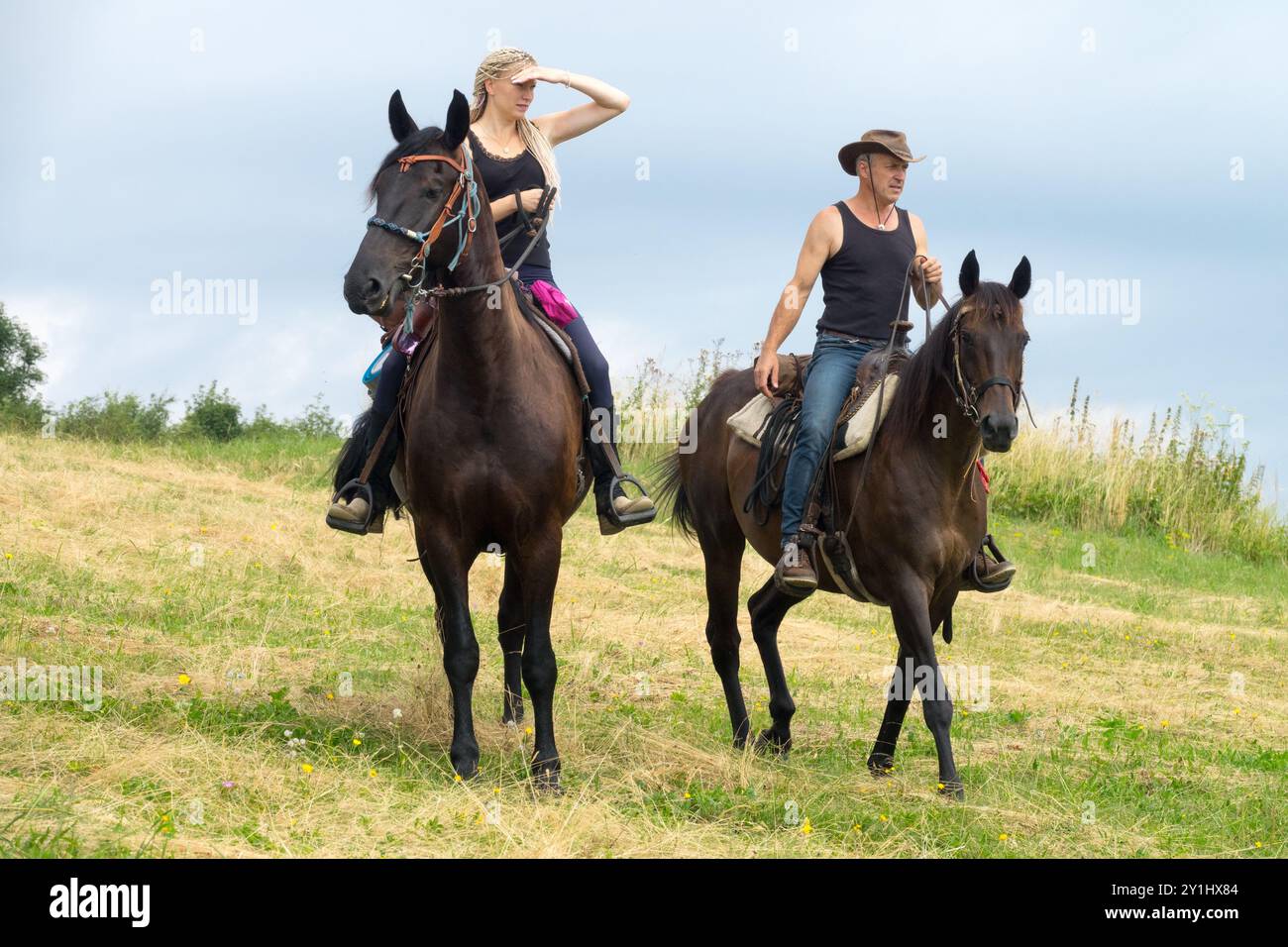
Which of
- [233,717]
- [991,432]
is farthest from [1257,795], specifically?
[233,717]

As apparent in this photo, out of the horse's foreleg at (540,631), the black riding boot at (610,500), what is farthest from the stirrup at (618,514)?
the horse's foreleg at (540,631)

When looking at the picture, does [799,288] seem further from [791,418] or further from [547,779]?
[547,779]

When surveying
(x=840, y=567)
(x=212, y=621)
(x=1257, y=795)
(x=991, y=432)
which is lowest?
(x=1257, y=795)

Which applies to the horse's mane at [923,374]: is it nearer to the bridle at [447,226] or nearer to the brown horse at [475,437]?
the brown horse at [475,437]

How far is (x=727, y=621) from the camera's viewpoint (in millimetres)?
8156

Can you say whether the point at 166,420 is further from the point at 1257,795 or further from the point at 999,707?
the point at 1257,795

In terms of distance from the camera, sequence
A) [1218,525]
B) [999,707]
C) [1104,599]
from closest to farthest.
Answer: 1. [999,707]
2. [1104,599]
3. [1218,525]

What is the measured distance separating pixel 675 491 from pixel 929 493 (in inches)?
104

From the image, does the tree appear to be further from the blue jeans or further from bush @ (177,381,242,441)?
the blue jeans

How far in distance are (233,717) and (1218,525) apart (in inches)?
635

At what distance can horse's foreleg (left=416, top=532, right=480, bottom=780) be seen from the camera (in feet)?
21.2

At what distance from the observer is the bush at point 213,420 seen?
71.7 ft

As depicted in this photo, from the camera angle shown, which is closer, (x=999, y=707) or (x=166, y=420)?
(x=999, y=707)
